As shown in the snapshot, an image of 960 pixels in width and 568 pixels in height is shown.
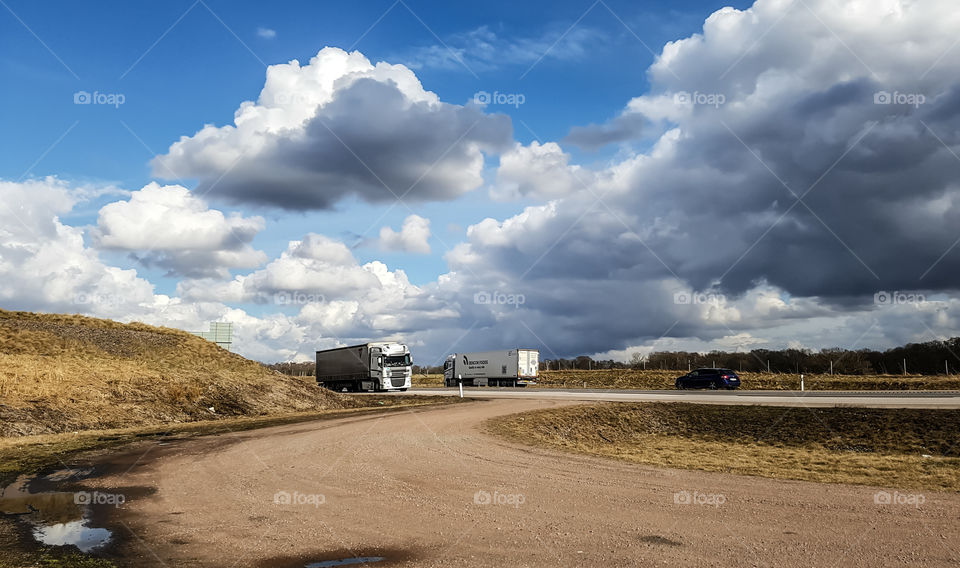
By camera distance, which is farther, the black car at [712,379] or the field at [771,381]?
the black car at [712,379]

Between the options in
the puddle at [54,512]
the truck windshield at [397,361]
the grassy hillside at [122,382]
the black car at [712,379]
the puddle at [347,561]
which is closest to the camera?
the puddle at [347,561]

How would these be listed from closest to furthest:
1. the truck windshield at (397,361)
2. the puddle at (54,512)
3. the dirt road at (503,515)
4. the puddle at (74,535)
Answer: the dirt road at (503,515), the puddle at (74,535), the puddle at (54,512), the truck windshield at (397,361)

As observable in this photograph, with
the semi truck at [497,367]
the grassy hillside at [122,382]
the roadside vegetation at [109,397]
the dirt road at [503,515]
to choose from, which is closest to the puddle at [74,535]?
the roadside vegetation at [109,397]

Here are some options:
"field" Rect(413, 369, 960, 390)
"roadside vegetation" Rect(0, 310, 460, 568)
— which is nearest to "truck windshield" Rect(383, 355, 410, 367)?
"roadside vegetation" Rect(0, 310, 460, 568)

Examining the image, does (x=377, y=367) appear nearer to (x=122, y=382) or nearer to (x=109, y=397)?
(x=122, y=382)

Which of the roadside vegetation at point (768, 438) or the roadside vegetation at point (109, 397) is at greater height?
the roadside vegetation at point (109, 397)

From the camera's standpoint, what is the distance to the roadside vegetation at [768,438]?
587 inches

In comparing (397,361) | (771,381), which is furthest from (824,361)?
(397,361)

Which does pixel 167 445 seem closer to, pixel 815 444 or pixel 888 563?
pixel 888 563

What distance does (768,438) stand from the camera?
24.1 metres

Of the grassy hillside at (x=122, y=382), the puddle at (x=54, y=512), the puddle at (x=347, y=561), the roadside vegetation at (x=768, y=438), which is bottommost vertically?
the roadside vegetation at (x=768, y=438)

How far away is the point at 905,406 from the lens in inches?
1011

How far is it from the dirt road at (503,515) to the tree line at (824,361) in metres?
59.2

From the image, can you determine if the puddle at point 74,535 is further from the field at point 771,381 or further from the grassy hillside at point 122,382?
the field at point 771,381
